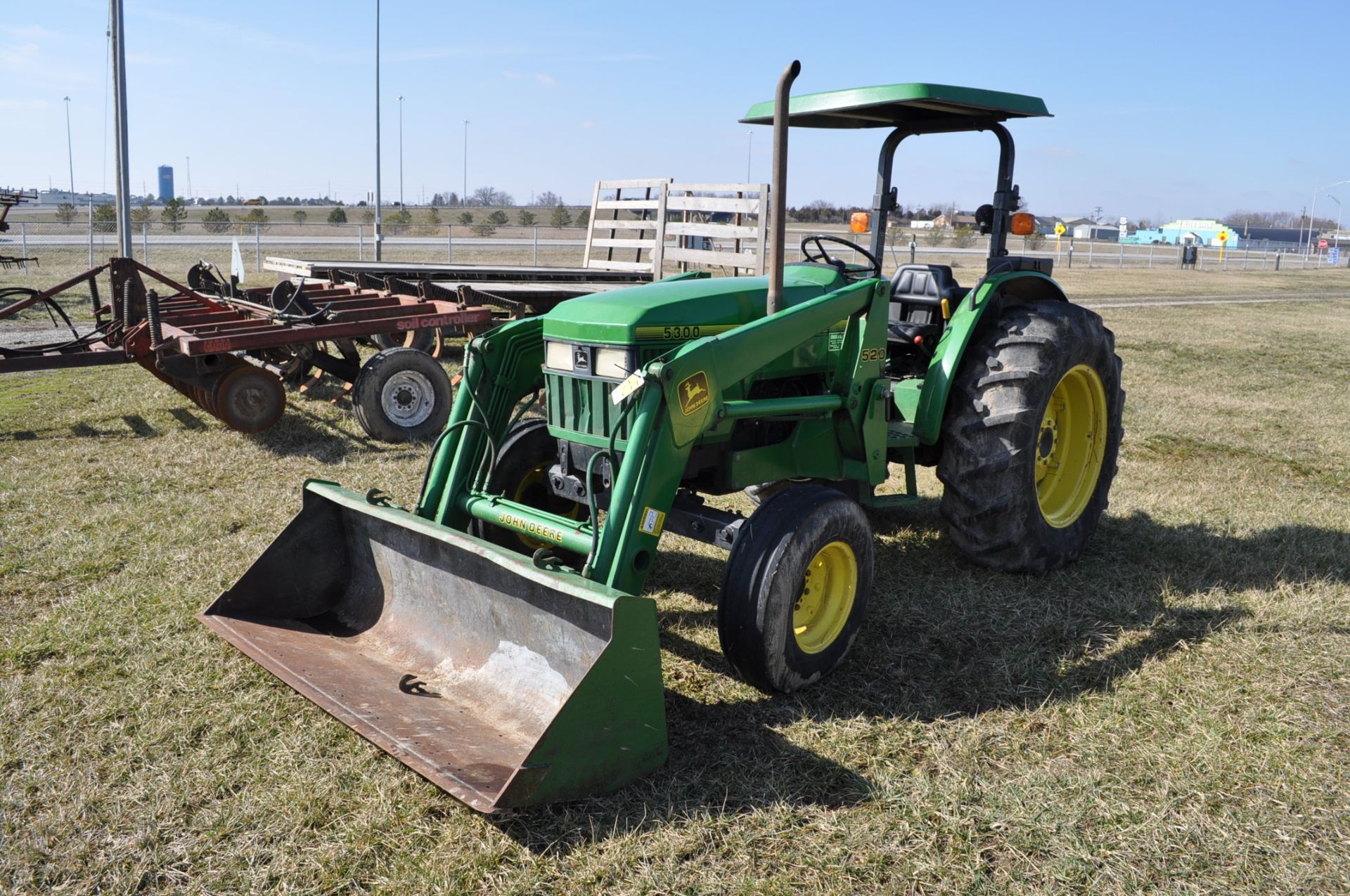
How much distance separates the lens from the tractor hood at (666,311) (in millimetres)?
3729

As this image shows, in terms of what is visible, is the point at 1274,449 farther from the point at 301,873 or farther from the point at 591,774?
the point at 301,873

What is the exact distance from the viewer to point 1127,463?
742 cm

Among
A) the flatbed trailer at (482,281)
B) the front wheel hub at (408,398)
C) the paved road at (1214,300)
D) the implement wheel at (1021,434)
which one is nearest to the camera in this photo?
the implement wheel at (1021,434)

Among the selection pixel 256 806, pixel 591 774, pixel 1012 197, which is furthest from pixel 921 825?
pixel 1012 197

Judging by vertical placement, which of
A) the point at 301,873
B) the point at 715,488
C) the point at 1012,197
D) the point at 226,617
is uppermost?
the point at 1012,197

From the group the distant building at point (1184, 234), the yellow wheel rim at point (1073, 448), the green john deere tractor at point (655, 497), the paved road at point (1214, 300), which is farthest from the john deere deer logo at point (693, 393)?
the distant building at point (1184, 234)

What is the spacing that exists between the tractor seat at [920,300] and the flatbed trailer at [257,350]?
3.70 metres

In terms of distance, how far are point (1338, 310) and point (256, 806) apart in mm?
24970

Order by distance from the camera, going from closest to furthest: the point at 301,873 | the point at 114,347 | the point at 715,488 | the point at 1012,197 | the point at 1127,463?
the point at 301,873, the point at 715,488, the point at 1012,197, the point at 1127,463, the point at 114,347

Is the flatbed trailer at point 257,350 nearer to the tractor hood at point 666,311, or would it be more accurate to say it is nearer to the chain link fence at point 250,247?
the tractor hood at point 666,311

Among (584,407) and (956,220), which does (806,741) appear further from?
(956,220)

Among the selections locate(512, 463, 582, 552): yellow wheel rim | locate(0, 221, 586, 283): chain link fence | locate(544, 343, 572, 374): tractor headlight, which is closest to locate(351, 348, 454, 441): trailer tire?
locate(512, 463, 582, 552): yellow wheel rim

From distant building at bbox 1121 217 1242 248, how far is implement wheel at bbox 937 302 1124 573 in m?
74.0

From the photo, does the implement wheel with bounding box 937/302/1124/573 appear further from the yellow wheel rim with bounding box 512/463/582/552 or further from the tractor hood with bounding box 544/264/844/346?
the yellow wheel rim with bounding box 512/463/582/552
